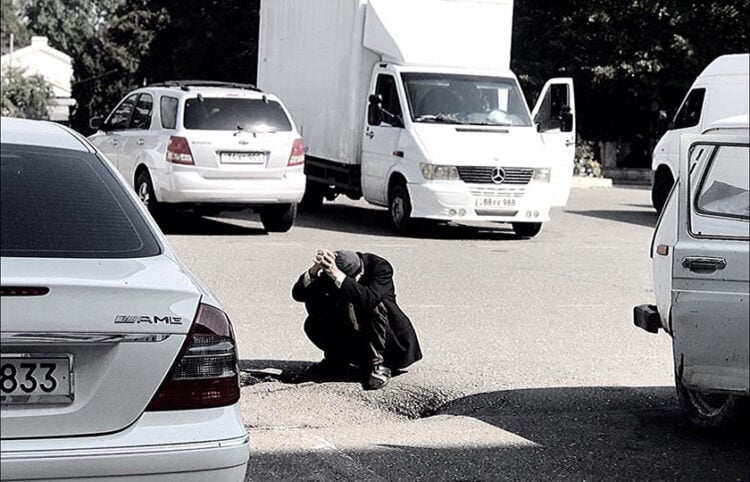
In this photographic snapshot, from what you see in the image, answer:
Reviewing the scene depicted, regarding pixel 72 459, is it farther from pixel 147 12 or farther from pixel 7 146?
pixel 147 12

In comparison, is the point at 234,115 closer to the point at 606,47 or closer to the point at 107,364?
the point at 107,364

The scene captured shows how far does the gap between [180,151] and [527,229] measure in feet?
16.1

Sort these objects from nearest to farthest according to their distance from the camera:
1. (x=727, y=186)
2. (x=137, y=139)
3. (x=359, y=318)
Result: (x=727, y=186) → (x=359, y=318) → (x=137, y=139)

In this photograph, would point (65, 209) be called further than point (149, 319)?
Yes

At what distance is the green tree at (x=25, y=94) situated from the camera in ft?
225

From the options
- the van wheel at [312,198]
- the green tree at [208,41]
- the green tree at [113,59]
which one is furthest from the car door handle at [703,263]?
the green tree at [113,59]

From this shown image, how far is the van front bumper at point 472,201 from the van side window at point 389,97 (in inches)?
42.7

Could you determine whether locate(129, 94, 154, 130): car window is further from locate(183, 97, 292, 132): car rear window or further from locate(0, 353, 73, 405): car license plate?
locate(0, 353, 73, 405): car license plate

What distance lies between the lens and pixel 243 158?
53.6 ft

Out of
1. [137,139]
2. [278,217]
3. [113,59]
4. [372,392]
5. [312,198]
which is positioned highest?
[113,59]

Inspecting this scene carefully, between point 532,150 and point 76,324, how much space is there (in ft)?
44.3

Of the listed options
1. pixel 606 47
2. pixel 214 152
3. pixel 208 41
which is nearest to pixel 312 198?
pixel 214 152

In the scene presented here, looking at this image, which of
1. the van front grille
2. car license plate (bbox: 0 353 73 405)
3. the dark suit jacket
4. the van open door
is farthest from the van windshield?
car license plate (bbox: 0 353 73 405)

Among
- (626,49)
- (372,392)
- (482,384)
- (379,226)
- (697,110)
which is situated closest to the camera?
(372,392)
